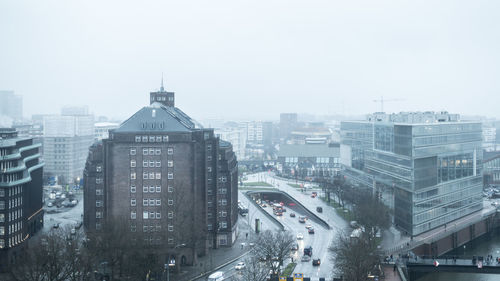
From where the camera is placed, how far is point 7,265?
60.8 meters

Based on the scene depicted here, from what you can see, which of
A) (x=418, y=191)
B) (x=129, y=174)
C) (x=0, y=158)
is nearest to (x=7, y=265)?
(x=0, y=158)

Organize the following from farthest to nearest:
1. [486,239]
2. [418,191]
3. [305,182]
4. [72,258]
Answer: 1. [305,182]
2. [486,239]
3. [418,191]
4. [72,258]

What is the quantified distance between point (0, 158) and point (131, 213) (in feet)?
52.0

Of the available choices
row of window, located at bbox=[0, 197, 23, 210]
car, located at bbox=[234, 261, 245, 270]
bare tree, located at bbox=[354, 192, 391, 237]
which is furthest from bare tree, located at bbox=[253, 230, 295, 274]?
row of window, located at bbox=[0, 197, 23, 210]

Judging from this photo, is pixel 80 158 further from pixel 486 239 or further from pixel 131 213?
pixel 486 239

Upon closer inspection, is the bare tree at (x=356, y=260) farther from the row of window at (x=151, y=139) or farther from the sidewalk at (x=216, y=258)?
the row of window at (x=151, y=139)

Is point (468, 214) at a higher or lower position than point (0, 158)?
lower

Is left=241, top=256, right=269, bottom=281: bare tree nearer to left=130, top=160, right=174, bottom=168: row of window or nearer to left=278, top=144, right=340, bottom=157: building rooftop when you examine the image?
left=130, top=160, right=174, bottom=168: row of window

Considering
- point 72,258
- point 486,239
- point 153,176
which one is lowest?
point 486,239

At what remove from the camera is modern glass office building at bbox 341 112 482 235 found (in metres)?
79.6

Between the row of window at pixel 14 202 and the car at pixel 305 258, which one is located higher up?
the row of window at pixel 14 202

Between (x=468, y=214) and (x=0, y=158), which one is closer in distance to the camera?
(x=0, y=158)

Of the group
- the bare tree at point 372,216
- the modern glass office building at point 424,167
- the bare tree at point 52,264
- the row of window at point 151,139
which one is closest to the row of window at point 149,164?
the row of window at point 151,139

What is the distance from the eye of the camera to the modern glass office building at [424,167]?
79625 mm
